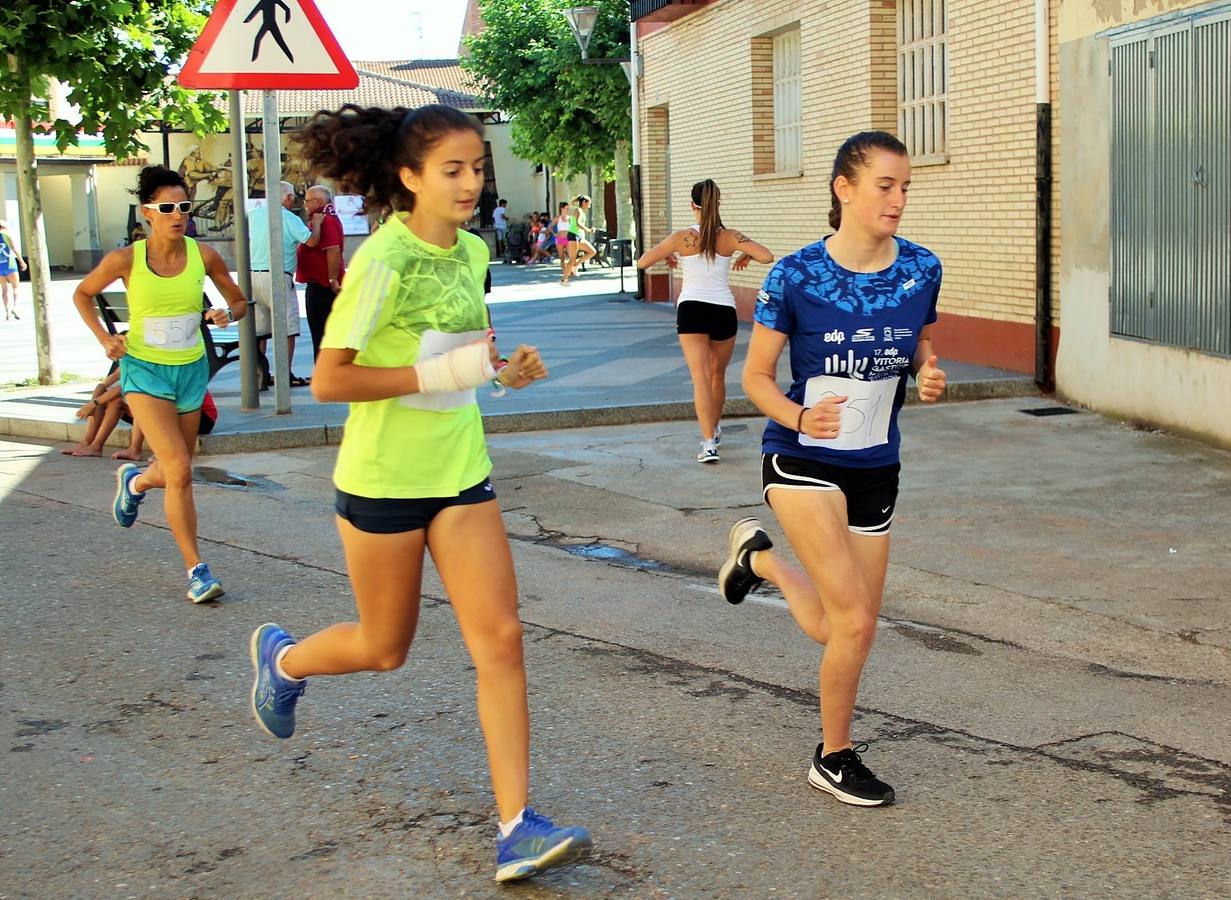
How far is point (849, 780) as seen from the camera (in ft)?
14.1

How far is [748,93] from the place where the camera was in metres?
19.6

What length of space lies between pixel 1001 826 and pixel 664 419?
26.8 ft

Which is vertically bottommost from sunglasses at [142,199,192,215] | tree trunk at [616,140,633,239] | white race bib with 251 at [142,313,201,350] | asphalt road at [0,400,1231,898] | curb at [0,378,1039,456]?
asphalt road at [0,400,1231,898]

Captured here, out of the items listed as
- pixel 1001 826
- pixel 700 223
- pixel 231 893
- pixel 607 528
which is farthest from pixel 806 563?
pixel 700 223

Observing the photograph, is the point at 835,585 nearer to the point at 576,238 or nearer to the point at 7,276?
the point at 7,276

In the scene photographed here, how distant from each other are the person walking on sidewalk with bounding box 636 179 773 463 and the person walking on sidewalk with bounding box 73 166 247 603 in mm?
3359

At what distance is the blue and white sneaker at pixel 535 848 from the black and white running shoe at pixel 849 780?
2.83 feet

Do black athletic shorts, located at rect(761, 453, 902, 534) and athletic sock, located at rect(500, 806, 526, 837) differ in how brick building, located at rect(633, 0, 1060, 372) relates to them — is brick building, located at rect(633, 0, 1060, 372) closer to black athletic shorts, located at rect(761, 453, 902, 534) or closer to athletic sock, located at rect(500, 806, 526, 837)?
black athletic shorts, located at rect(761, 453, 902, 534)

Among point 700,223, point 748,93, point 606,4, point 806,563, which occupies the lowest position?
point 806,563

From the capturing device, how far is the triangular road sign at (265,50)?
11.0 metres

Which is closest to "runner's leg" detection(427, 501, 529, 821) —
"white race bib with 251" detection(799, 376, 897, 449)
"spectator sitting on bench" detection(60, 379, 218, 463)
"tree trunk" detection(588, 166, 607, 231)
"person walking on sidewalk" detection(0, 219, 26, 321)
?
"white race bib with 251" detection(799, 376, 897, 449)

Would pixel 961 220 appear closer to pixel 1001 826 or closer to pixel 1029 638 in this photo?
pixel 1029 638

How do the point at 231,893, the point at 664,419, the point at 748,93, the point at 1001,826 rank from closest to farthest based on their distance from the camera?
the point at 231,893, the point at 1001,826, the point at 664,419, the point at 748,93

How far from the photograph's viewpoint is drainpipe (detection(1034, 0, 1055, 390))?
12461mm
